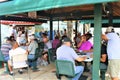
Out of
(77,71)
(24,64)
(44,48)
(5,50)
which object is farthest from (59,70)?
(44,48)

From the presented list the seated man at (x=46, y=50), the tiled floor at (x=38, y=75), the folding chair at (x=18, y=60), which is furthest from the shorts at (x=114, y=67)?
the seated man at (x=46, y=50)

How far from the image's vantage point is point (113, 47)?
657 centimetres

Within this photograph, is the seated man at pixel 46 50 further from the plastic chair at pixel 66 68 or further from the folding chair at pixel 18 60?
the plastic chair at pixel 66 68

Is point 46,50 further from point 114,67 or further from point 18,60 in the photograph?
point 114,67

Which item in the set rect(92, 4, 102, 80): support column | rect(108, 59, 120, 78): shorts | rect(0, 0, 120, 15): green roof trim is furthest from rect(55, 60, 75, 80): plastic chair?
rect(0, 0, 120, 15): green roof trim

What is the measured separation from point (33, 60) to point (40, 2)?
3280mm

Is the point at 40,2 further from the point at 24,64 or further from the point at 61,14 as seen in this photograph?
the point at 61,14

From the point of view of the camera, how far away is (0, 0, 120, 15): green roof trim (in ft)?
18.3

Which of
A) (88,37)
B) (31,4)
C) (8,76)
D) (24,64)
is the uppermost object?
(31,4)

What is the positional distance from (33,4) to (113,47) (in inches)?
94.6

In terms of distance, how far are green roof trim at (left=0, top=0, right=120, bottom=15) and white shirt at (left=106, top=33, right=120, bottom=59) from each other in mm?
1625

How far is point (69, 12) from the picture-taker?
12797mm

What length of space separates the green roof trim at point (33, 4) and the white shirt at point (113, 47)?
5.33 feet

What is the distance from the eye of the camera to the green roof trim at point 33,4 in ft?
18.3
